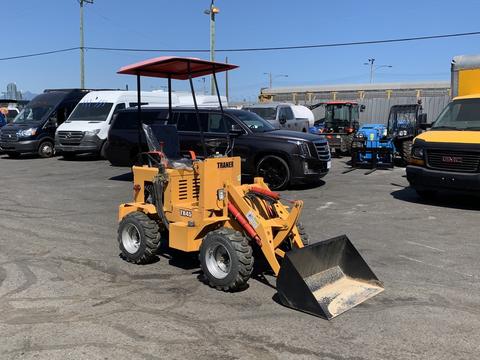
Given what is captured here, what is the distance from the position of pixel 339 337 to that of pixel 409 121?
15190 millimetres

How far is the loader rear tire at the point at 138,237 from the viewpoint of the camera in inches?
221

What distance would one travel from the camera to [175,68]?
6309 millimetres

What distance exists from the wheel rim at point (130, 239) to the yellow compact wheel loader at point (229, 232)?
0.01 m

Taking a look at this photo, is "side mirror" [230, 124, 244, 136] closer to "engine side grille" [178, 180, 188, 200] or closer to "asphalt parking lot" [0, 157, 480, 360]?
"asphalt parking lot" [0, 157, 480, 360]

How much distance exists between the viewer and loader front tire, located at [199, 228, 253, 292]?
15.5 ft

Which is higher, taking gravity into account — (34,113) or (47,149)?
(34,113)

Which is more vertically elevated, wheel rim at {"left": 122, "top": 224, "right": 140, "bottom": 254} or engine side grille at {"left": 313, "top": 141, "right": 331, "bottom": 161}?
engine side grille at {"left": 313, "top": 141, "right": 331, "bottom": 161}

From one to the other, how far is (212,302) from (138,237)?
1.60 m

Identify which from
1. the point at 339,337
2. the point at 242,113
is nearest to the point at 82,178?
the point at 242,113

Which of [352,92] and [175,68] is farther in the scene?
[352,92]

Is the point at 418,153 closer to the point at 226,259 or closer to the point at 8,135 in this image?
the point at 226,259

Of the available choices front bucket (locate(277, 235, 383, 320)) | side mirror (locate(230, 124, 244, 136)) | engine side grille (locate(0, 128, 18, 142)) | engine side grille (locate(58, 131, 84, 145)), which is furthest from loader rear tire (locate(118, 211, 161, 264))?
engine side grille (locate(0, 128, 18, 142))

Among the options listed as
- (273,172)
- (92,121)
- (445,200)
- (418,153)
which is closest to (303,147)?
(273,172)

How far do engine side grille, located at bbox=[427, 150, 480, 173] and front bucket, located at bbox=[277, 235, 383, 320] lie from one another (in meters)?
5.05
